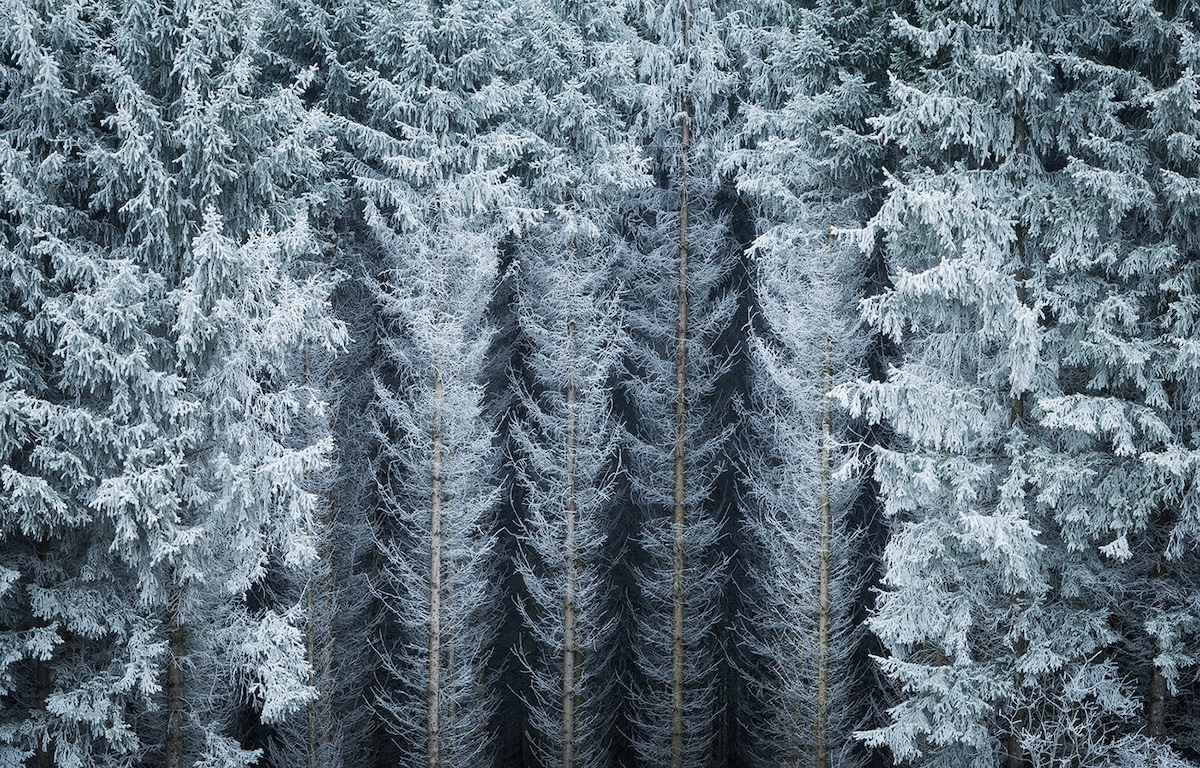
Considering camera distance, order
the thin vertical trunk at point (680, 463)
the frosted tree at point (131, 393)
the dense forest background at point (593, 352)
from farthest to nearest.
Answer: the thin vertical trunk at point (680, 463), the dense forest background at point (593, 352), the frosted tree at point (131, 393)

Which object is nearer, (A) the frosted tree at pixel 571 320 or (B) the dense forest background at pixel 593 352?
(B) the dense forest background at pixel 593 352

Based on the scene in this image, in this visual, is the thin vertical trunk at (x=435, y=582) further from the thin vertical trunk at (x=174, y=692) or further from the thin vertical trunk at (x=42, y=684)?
the thin vertical trunk at (x=42, y=684)

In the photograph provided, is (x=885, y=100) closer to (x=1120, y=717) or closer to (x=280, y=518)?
(x=1120, y=717)

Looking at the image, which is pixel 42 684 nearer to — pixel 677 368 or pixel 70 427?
pixel 70 427

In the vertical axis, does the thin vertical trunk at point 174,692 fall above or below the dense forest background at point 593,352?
below

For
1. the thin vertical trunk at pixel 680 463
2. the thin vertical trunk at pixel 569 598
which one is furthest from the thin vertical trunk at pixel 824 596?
the thin vertical trunk at pixel 569 598

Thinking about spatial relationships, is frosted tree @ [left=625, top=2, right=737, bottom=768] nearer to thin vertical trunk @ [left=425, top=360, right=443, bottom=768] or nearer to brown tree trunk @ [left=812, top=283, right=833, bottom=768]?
brown tree trunk @ [left=812, top=283, right=833, bottom=768]

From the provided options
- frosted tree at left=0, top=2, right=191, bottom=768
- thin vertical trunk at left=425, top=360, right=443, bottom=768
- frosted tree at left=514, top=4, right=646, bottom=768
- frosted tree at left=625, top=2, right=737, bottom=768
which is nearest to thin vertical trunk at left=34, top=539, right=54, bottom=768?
frosted tree at left=0, top=2, right=191, bottom=768

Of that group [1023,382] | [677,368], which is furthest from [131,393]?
[1023,382]
